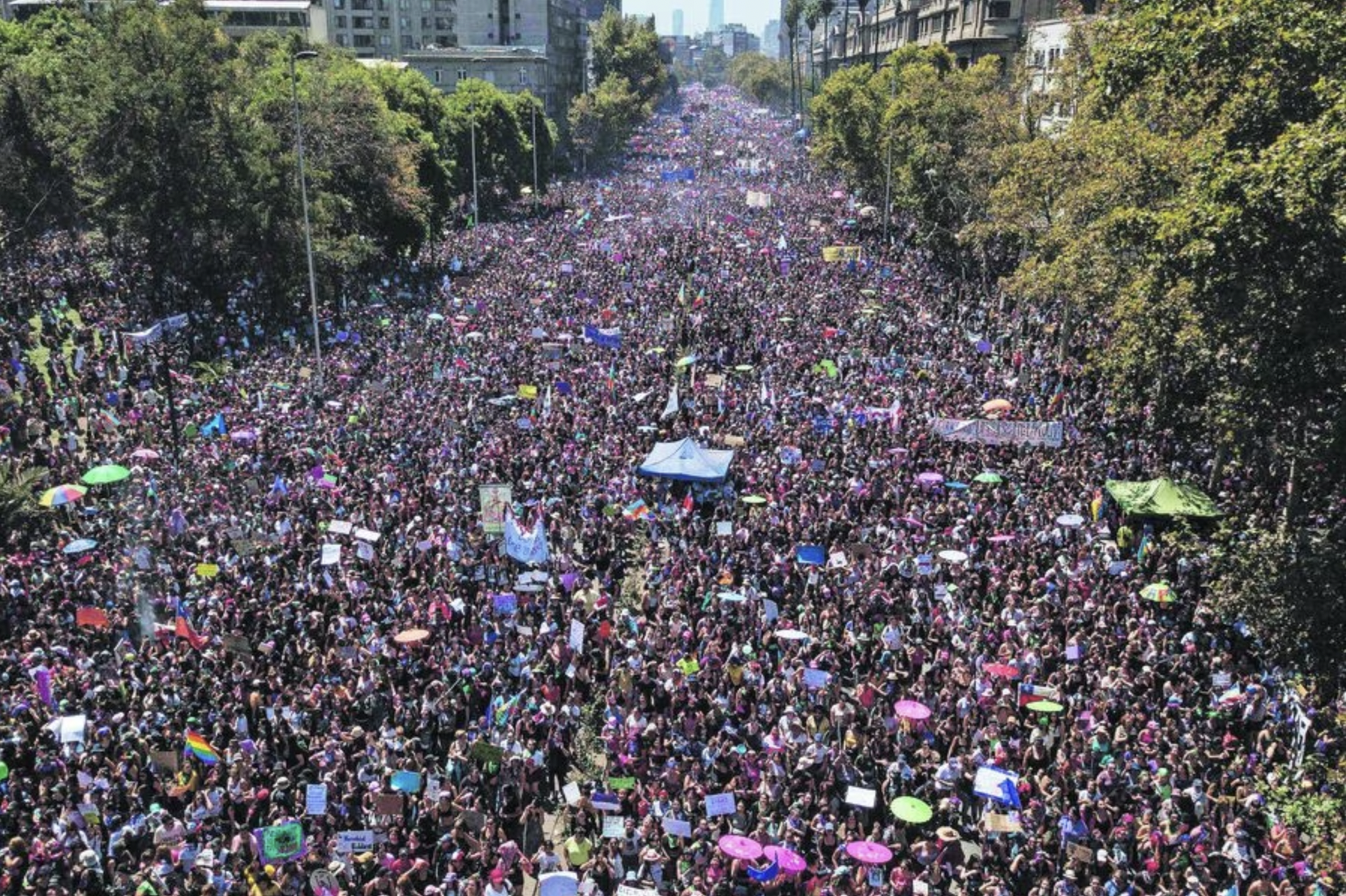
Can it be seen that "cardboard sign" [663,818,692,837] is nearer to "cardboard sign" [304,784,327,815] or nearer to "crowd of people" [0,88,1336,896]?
"crowd of people" [0,88,1336,896]

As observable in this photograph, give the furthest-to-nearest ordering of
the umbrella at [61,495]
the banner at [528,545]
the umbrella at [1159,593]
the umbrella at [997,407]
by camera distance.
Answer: the umbrella at [997,407], the umbrella at [61,495], the banner at [528,545], the umbrella at [1159,593]

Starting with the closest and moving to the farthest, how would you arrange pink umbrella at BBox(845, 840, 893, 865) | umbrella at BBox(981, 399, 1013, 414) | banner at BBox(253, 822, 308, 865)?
pink umbrella at BBox(845, 840, 893, 865)
banner at BBox(253, 822, 308, 865)
umbrella at BBox(981, 399, 1013, 414)

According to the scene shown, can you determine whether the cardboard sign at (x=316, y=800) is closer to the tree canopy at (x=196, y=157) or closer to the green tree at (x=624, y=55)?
the tree canopy at (x=196, y=157)

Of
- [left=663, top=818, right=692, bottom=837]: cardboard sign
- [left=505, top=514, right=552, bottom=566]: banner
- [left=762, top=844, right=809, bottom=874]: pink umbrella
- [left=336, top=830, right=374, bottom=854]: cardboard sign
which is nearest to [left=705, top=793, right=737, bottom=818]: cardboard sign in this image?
[left=663, top=818, right=692, bottom=837]: cardboard sign

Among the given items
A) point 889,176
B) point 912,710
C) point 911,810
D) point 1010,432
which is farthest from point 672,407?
point 889,176

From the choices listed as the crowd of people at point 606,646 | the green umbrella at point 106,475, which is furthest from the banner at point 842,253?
the green umbrella at point 106,475

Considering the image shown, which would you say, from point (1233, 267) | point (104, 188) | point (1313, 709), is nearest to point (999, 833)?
point (1313, 709)

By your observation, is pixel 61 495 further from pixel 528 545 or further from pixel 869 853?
pixel 869 853
